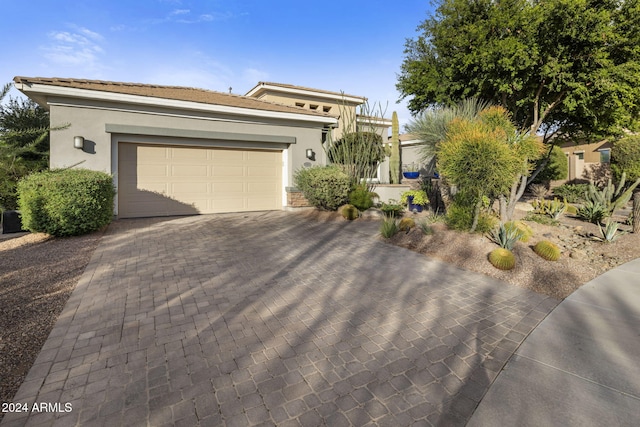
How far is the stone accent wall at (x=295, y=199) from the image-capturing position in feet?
41.5

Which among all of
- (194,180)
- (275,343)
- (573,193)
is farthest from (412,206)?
(275,343)

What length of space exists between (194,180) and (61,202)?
4667mm

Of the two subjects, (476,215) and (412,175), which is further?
(412,175)

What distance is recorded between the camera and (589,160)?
22.5m

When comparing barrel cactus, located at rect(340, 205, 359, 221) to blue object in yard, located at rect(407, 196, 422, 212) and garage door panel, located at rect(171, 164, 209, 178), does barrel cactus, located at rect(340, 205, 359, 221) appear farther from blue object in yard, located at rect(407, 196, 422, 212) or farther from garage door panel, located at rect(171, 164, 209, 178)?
garage door panel, located at rect(171, 164, 209, 178)

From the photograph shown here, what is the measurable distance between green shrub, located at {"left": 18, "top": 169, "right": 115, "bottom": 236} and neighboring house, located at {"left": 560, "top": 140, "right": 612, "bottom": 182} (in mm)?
23885

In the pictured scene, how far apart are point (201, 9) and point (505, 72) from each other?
10.8 meters

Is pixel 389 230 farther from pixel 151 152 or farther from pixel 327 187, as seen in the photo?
pixel 151 152

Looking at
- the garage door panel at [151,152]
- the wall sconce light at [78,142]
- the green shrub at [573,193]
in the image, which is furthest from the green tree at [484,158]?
the wall sconce light at [78,142]

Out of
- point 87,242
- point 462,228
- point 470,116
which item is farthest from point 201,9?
point 462,228

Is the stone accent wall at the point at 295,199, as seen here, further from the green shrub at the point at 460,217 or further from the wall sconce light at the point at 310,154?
the green shrub at the point at 460,217

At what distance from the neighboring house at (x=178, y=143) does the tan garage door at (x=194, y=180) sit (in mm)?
32

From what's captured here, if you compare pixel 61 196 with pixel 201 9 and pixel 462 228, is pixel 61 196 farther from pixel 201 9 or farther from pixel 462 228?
pixel 462 228

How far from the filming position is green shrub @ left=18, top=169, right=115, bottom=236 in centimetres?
689
